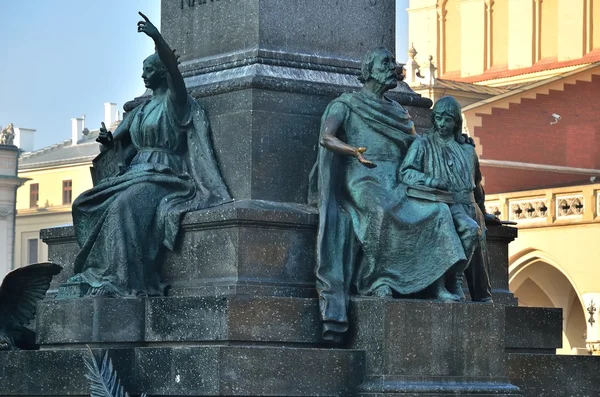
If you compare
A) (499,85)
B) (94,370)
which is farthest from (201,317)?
(499,85)

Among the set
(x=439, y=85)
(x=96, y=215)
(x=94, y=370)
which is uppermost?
(x=439, y=85)

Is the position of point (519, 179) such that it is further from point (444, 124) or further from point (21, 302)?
point (444, 124)

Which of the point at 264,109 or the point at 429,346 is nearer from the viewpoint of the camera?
the point at 429,346

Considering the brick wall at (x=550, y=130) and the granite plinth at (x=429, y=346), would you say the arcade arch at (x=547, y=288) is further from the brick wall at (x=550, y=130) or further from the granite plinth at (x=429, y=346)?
the granite plinth at (x=429, y=346)

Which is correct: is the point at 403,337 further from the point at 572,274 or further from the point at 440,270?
the point at 572,274

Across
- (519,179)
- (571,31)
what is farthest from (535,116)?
(571,31)

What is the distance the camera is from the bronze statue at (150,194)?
1062cm

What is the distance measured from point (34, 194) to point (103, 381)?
63003 mm

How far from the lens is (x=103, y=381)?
9734 mm

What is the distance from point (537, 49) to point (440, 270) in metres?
46.1

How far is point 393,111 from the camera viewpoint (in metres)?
10.6

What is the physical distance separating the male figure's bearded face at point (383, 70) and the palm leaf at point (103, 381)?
209cm

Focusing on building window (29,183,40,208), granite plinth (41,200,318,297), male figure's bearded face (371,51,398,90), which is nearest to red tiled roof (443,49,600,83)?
building window (29,183,40,208)

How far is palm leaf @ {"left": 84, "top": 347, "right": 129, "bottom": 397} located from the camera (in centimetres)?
972
